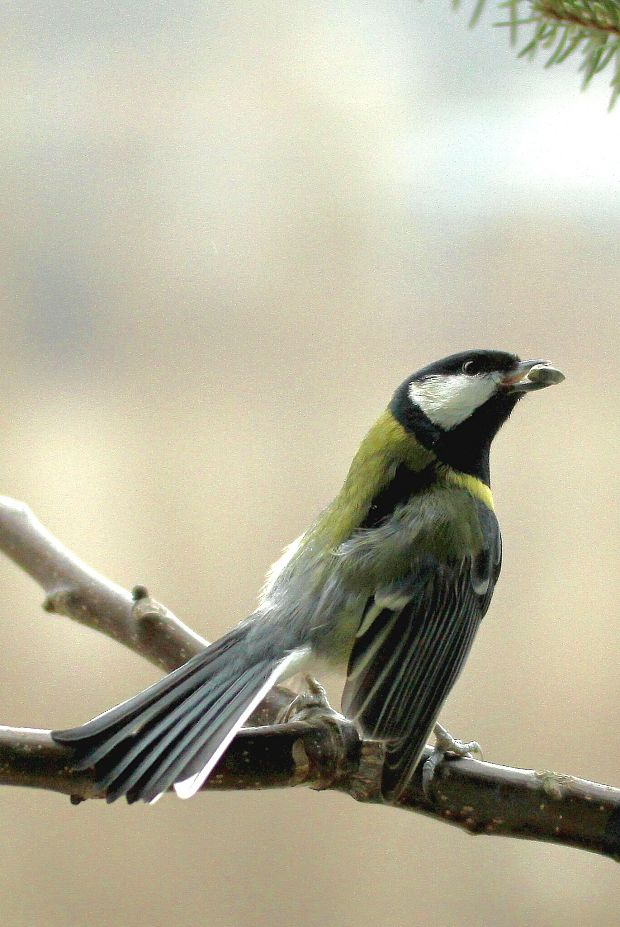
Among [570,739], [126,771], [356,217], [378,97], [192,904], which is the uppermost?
[378,97]

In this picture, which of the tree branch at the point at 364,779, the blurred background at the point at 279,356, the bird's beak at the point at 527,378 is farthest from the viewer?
the blurred background at the point at 279,356

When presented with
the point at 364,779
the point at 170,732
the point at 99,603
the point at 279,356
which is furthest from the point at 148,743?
the point at 279,356

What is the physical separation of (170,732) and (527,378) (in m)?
0.42

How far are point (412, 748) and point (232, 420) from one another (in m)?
0.91

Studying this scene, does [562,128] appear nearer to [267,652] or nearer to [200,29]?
[200,29]

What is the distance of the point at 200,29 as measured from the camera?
1521 mm

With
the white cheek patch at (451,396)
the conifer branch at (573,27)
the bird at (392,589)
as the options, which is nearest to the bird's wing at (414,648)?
the bird at (392,589)

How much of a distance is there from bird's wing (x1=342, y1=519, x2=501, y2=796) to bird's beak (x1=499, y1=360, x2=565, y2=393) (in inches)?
4.9

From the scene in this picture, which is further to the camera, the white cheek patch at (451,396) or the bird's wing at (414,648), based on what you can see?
the white cheek patch at (451,396)

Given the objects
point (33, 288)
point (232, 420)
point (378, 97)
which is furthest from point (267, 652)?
point (378, 97)

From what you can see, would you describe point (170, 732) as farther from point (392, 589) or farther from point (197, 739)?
point (392, 589)

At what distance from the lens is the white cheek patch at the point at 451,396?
2.71ft

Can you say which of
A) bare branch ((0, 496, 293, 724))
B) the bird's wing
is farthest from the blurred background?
the bird's wing

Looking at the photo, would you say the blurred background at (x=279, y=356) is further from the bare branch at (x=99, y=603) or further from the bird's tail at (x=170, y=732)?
the bird's tail at (x=170, y=732)
